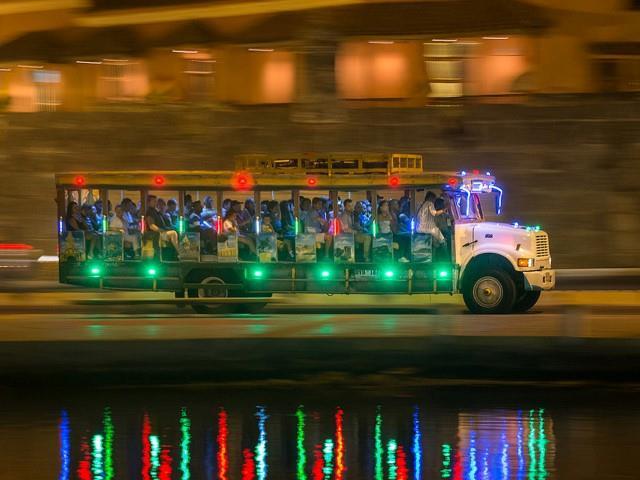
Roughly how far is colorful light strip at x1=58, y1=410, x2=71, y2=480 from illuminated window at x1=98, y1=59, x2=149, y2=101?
26704 millimetres

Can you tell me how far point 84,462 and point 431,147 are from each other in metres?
24.9

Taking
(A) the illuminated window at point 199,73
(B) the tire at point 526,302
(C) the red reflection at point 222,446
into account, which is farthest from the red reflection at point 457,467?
(A) the illuminated window at point 199,73

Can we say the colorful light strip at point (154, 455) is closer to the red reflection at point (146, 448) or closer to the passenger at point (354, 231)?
the red reflection at point (146, 448)

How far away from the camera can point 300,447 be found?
11750 millimetres

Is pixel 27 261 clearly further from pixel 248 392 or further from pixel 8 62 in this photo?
pixel 8 62

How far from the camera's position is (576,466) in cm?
1091

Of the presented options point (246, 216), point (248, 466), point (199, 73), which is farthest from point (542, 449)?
point (199, 73)

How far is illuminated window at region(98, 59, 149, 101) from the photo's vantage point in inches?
1550

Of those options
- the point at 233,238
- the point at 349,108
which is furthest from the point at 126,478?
the point at 349,108

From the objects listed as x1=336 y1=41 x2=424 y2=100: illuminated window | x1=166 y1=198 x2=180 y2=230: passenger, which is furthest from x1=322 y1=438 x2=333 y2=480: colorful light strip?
x1=336 y1=41 x2=424 y2=100: illuminated window

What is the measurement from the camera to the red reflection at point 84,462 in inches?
420

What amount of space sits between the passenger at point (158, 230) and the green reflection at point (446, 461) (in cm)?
1054

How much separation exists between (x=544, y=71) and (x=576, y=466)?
26.2 metres

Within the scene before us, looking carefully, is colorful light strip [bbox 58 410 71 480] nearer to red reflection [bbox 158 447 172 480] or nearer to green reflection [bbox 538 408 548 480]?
red reflection [bbox 158 447 172 480]
